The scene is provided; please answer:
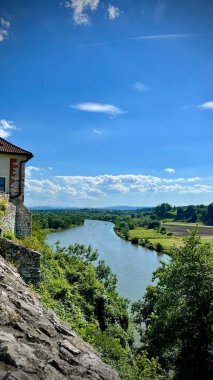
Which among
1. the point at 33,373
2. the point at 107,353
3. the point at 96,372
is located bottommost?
the point at 107,353

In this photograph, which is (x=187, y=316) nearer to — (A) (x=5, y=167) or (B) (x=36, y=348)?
(A) (x=5, y=167)

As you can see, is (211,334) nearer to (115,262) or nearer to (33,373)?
(33,373)

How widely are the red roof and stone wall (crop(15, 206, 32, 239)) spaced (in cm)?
320

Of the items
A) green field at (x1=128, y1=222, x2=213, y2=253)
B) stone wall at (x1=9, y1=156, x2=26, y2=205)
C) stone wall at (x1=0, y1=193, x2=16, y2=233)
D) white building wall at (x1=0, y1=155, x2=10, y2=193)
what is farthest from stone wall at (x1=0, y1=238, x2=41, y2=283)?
green field at (x1=128, y1=222, x2=213, y2=253)

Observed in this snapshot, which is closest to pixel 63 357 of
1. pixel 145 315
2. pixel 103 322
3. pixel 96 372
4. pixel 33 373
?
pixel 96 372

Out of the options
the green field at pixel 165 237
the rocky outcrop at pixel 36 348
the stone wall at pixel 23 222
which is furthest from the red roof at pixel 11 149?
the green field at pixel 165 237

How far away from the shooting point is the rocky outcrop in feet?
17.4

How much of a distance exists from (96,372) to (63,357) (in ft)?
2.16

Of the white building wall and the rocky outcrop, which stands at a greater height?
the white building wall

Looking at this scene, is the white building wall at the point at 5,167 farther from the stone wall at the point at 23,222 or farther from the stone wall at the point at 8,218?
the stone wall at the point at 8,218

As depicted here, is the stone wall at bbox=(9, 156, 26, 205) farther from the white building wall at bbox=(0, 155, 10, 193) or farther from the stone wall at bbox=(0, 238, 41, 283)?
the stone wall at bbox=(0, 238, 41, 283)

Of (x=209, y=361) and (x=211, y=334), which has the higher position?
(x=211, y=334)

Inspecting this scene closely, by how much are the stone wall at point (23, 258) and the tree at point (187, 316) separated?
9726mm

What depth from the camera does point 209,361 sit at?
18078mm
